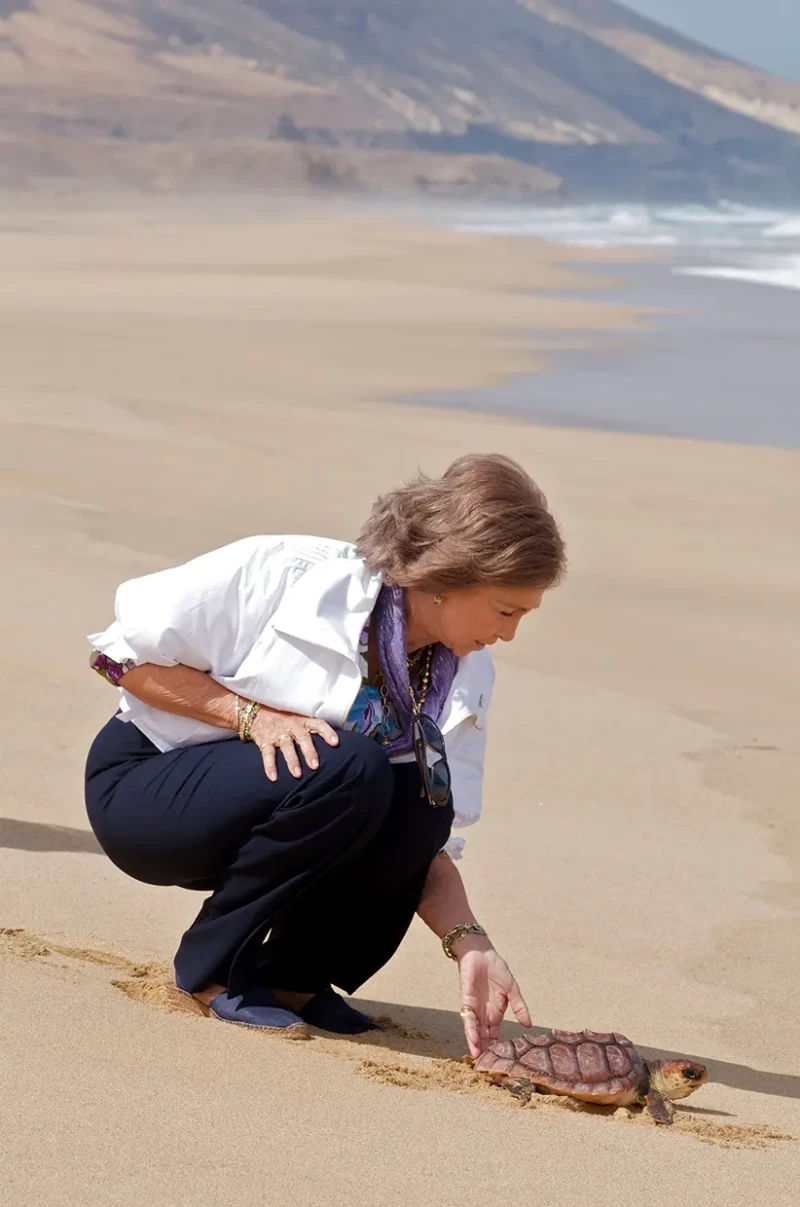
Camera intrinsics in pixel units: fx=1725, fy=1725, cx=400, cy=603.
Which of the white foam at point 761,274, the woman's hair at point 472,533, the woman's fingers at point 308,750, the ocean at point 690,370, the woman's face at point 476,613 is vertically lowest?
the white foam at point 761,274

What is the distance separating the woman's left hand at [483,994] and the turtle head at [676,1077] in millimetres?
255

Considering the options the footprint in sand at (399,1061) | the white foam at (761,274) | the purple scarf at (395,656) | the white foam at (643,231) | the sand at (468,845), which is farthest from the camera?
the white foam at (643,231)

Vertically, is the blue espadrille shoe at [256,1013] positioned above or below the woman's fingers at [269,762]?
below

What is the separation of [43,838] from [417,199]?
90.3 meters

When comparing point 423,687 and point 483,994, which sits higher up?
point 423,687

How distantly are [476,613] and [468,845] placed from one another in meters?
1.75

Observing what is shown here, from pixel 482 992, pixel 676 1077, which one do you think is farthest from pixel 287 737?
pixel 676 1077

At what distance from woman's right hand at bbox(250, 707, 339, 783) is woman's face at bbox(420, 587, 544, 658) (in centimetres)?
27

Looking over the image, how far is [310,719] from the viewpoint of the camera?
9.63 ft

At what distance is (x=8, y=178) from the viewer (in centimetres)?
7831

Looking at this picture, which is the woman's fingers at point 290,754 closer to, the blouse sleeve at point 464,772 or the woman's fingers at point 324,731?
the woman's fingers at point 324,731

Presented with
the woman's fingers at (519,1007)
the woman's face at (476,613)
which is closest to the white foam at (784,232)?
the woman's face at (476,613)

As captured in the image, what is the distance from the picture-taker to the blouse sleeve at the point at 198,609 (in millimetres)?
2896

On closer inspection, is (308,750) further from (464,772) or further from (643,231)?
(643,231)
